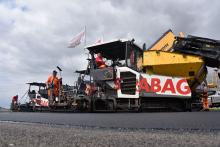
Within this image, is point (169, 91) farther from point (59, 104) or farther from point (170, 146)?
point (170, 146)

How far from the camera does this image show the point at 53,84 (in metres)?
14.5

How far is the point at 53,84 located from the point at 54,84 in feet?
0.21

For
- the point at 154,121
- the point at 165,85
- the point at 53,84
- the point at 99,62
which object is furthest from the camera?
the point at 53,84

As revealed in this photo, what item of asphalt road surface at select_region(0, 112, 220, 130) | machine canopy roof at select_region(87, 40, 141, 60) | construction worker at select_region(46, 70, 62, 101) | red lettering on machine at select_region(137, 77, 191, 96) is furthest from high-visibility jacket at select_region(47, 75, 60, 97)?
asphalt road surface at select_region(0, 112, 220, 130)

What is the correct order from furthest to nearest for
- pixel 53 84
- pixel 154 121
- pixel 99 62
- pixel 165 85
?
pixel 53 84, pixel 99 62, pixel 165 85, pixel 154 121

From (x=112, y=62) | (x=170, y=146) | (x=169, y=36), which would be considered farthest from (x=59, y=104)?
(x=170, y=146)

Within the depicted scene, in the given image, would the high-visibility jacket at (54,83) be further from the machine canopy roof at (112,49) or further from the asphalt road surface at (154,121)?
the asphalt road surface at (154,121)

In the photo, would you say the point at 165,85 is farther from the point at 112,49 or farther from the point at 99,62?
the point at 99,62

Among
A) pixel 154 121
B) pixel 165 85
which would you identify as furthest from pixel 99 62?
pixel 154 121

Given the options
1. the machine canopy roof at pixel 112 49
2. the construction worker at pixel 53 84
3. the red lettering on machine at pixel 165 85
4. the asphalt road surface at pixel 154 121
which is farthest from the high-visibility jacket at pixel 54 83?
the asphalt road surface at pixel 154 121

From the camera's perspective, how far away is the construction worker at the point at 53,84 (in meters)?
14.3

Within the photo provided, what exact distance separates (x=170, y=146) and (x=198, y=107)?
8.20 m

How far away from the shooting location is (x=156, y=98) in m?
10.3

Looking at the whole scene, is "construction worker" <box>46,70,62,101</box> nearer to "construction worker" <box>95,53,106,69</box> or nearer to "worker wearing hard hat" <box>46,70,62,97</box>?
"worker wearing hard hat" <box>46,70,62,97</box>
